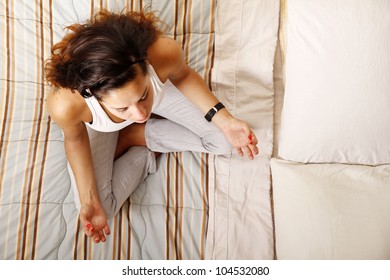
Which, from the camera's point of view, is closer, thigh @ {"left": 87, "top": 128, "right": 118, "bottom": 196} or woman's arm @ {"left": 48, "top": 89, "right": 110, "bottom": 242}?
woman's arm @ {"left": 48, "top": 89, "right": 110, "bottom": 242}

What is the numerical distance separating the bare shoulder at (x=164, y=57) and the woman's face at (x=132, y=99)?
10 cm

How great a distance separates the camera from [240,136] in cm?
116

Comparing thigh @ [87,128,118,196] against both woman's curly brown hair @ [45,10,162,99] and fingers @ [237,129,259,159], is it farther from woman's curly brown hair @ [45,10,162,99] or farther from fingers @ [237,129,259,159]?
fingers @ [237,129,259,159]

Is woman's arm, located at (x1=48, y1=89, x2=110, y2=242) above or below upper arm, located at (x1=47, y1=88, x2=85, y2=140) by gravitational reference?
below

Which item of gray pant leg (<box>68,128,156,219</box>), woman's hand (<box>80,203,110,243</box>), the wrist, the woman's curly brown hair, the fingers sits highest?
the woman's curly brown hair

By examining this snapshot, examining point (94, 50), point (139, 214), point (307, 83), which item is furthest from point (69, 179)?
point (307, 83)

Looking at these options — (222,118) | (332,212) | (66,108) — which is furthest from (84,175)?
(332,212)

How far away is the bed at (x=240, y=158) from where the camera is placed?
1030mm

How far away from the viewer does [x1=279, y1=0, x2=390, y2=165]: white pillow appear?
1.04 metres

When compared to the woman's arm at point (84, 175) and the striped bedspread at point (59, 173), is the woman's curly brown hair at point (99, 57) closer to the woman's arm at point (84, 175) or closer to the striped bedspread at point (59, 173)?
the woman's arm at point (84, 175)

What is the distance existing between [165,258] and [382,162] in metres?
0.69

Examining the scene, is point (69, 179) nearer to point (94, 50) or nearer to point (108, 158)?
point (108, 158)

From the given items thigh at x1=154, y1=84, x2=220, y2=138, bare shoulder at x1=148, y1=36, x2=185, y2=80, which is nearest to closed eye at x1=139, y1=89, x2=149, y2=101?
bare shoulder at x1=148, y1=36, x2=185, y2=80

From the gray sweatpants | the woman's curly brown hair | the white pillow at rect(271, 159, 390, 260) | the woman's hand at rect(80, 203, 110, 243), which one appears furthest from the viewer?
the gray sweatpants
